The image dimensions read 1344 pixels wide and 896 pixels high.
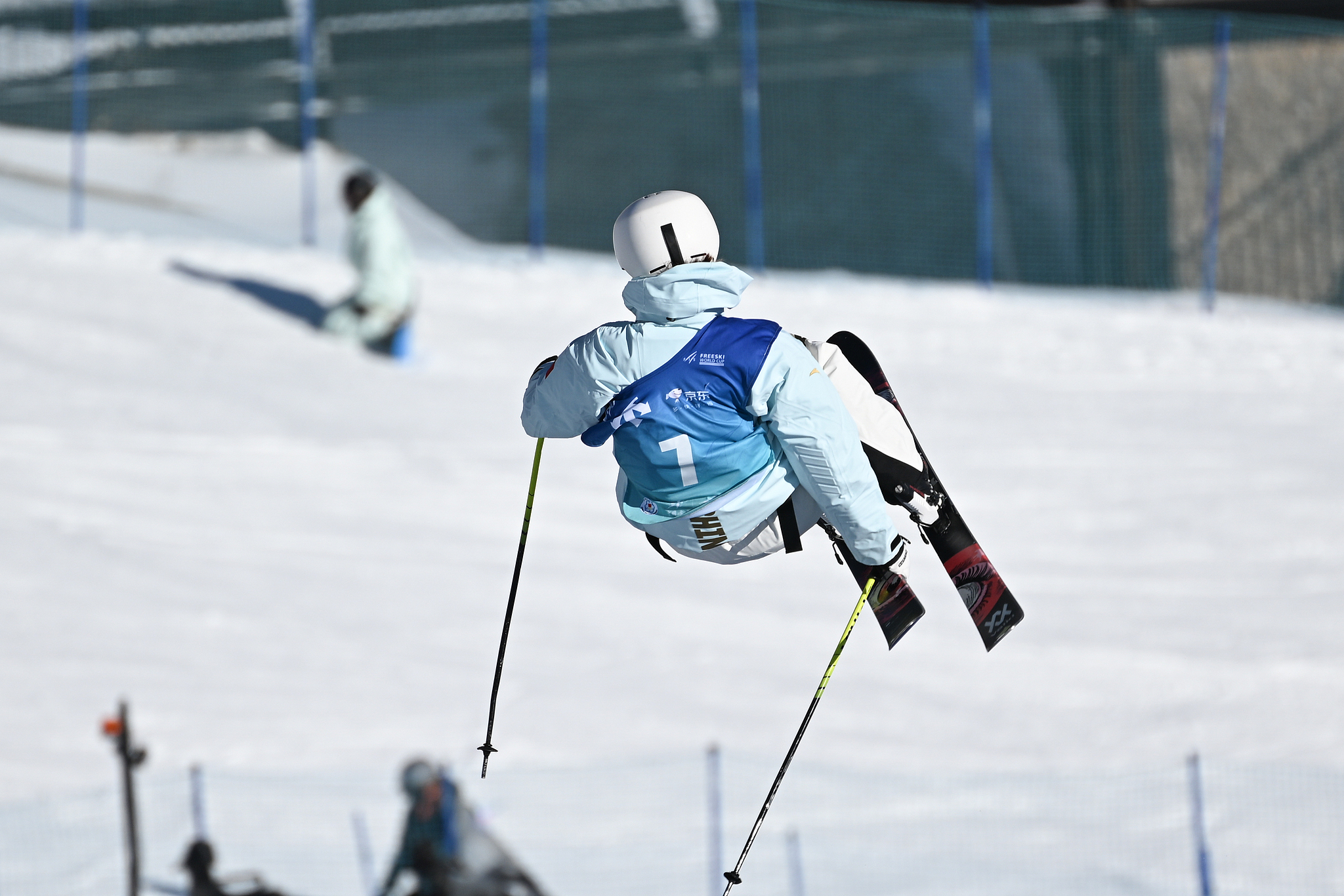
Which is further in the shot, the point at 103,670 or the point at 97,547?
the point at 97,547

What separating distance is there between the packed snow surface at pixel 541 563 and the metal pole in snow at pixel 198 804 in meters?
0.63

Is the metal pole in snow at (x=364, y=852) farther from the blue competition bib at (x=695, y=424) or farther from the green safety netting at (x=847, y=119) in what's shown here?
the green safety netting at (x=847, y=119)

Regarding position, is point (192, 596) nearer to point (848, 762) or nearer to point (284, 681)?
point (284, 681)

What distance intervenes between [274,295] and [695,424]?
38.8 feet

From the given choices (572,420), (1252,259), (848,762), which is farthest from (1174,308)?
(572,420)

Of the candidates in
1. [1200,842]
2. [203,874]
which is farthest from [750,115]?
[203,874]

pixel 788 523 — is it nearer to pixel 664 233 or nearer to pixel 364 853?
pixel 664 233

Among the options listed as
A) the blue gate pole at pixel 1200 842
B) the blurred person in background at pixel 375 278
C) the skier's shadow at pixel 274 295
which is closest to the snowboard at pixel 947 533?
the blue gate pole at pixel 1200 842

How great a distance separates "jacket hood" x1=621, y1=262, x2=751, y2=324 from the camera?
339 cm

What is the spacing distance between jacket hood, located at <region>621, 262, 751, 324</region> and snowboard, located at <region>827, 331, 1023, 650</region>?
0.39 m

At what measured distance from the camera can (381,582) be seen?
12.0 meters

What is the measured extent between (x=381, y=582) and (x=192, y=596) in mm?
1227

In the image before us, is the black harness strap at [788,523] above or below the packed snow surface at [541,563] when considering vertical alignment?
above

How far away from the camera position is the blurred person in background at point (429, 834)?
26.8 ft
